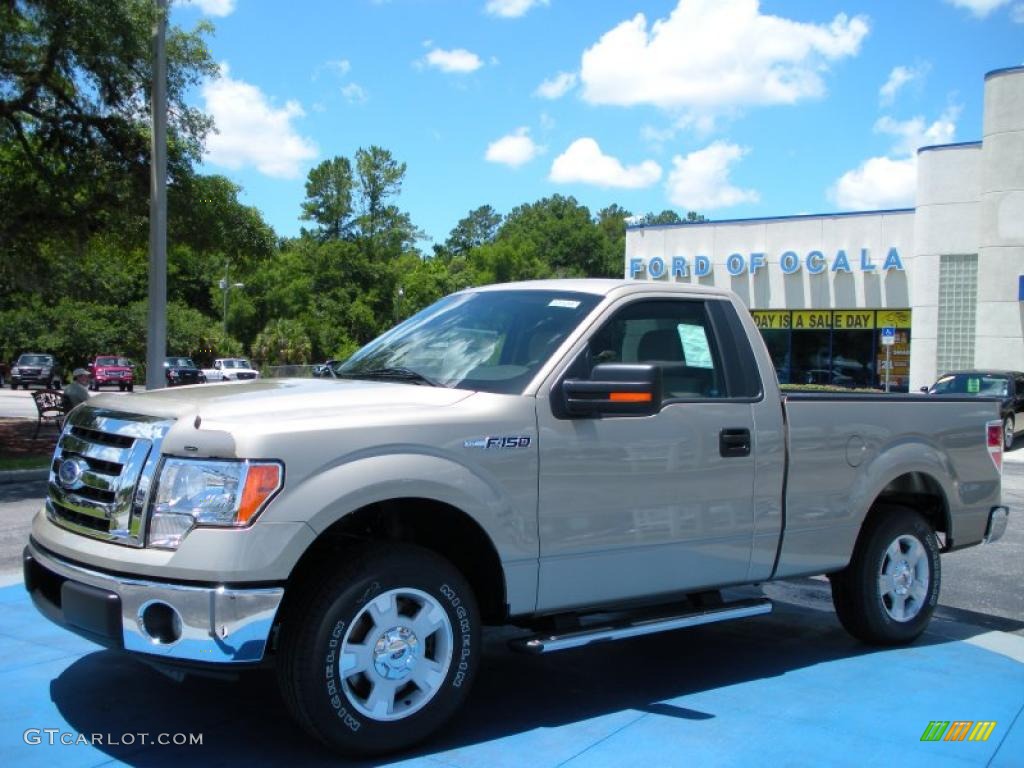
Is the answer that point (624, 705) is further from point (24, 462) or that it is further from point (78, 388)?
point (24, 462)

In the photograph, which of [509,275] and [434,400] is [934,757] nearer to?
[434,400]

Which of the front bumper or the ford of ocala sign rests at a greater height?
the ford of ocala sign

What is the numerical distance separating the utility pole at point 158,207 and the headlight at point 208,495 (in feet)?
38.8

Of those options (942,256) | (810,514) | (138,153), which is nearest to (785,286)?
(942,256)

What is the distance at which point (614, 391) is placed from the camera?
4.28 m

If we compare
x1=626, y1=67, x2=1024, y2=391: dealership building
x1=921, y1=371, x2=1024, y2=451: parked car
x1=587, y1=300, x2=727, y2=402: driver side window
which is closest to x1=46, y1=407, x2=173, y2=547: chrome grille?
x1=587, y1=300, x2=727, y2=402: driver side window

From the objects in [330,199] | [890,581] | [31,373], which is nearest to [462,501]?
[890,581]

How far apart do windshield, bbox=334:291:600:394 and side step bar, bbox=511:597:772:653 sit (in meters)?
1.09

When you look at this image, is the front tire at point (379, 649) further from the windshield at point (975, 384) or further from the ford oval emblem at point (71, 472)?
the windshield at point (975, 384)

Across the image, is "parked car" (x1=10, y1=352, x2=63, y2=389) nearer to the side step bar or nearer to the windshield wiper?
the windshield wiper

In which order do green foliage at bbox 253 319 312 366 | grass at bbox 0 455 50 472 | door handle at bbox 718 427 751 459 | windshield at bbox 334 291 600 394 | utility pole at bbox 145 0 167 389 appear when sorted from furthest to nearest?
green foliage at bbox 253 319 312 366
utility pole at bbox 145 0 167 389
grass at bbox 0 455 50 472
door handle at bbox 718 427 751 459
windshield at bbox 334 291 600 394

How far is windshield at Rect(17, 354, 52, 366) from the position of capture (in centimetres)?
4600

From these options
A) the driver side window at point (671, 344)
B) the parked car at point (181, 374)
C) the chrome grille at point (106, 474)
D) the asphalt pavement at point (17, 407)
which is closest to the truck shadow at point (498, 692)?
the chrome grille at point (106, 474)

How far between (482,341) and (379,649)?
1.66 m
